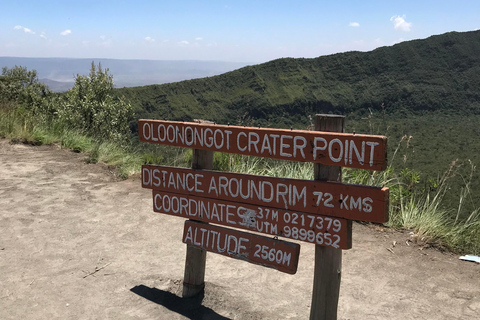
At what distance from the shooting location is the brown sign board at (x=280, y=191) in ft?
7.93

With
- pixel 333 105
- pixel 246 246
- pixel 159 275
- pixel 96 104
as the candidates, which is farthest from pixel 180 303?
pixel 333 105

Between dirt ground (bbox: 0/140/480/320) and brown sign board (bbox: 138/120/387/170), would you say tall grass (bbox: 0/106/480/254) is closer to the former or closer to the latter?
dirt ground (bbox: 0/140/480/320)

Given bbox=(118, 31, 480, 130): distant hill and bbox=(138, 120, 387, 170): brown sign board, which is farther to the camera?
bbox=(118, 31, 480, 130): distant hill

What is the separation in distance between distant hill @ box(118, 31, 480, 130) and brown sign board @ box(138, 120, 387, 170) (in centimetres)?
3495

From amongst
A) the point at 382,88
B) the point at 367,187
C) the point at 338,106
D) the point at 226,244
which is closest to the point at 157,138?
the point at 226,244

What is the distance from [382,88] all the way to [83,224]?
5132cm

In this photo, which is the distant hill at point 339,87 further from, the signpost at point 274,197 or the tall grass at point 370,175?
the signpost at point 274,197

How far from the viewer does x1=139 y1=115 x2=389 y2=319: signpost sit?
245cm

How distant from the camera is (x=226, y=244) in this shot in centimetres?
304

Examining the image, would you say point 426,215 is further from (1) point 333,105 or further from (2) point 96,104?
A: (1) point 333,105

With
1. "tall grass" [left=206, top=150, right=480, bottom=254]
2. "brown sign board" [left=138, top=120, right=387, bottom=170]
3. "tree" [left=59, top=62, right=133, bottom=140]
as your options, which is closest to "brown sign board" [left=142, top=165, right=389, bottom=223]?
"brown sign board" [left=138, top=120, right=387, bottom=170]

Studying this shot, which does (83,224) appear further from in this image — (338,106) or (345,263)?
(338,106)

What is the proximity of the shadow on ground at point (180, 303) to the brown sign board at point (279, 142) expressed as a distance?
1163mm

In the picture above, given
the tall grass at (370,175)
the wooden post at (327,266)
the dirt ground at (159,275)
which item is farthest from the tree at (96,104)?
the wooden post at (327,266)
